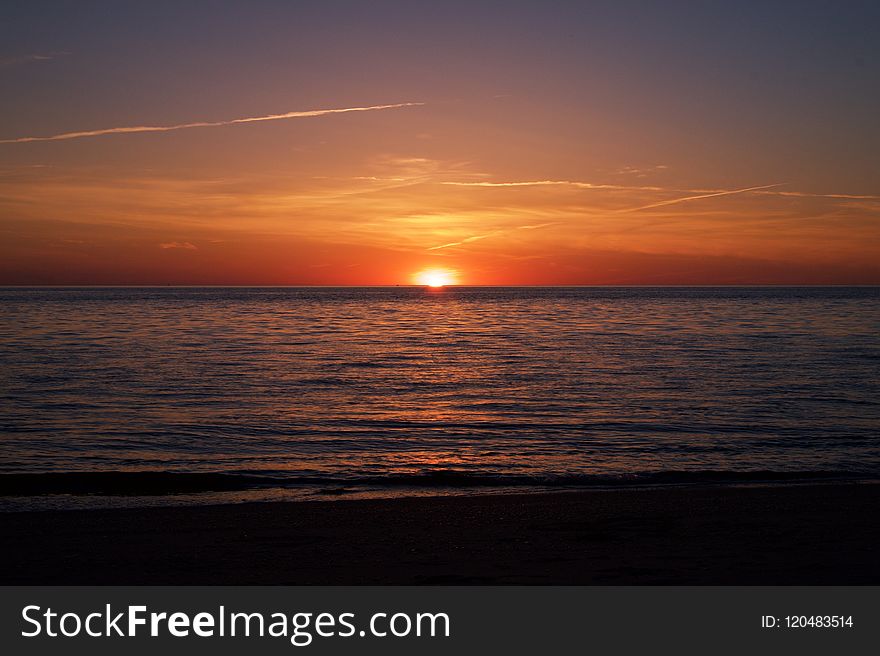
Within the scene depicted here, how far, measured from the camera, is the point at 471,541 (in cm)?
914

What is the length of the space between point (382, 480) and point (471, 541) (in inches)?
193

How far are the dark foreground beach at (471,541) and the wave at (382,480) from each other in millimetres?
1680

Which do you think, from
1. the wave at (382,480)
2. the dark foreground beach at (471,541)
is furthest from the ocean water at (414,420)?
the dark foreground beach at (471,541)

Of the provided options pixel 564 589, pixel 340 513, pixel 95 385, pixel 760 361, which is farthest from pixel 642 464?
pixel 760 361

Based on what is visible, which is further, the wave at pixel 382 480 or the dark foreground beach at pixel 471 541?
the wave at pixel 382 480

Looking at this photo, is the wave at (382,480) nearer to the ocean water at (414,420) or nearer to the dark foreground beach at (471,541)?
the ocean water at (414,420)

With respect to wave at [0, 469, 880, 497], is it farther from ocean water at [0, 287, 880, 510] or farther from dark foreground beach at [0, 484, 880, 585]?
dark foreground beach at [0, 484, 880, 585]

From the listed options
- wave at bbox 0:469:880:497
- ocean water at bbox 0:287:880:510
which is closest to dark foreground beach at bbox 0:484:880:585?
wave at bbox 0:469:880:497

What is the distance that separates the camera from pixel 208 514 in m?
10.6

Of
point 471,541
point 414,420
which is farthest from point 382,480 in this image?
point 414,420

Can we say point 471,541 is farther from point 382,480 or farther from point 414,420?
point 414,420

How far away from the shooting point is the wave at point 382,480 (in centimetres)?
1309

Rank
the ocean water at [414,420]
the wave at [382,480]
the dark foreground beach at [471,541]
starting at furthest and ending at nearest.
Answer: the ocean water at [414,420], the wave at [382,480], the dark foreground beach at [471,541]

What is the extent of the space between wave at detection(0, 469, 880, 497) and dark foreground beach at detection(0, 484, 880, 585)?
5.51 ft
